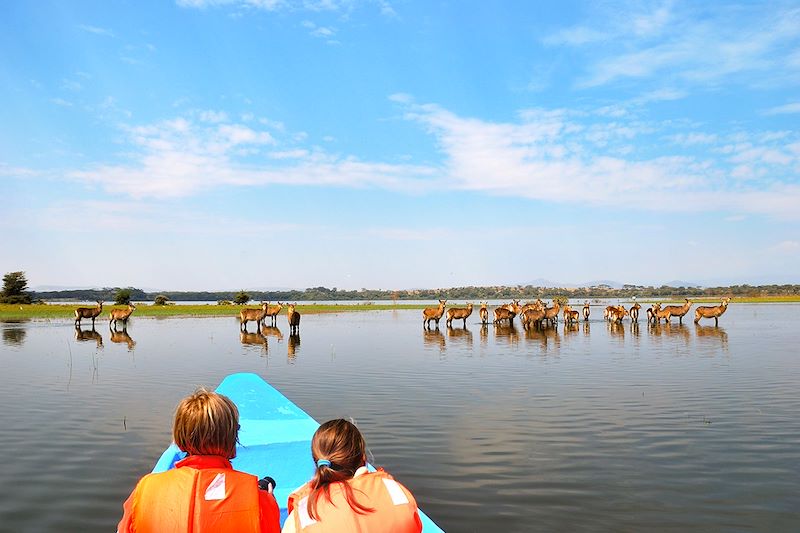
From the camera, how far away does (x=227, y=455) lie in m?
3.59

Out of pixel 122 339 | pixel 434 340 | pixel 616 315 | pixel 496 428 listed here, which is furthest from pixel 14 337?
pixel 616 315

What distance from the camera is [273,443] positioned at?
796 centimetres

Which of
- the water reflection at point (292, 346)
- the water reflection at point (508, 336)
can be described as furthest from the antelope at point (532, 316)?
the water reflection at point (292, 346)

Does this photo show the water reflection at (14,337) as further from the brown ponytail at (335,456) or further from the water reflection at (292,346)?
the brown ponytail at (335,456)

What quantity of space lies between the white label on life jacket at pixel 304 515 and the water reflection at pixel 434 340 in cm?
1992

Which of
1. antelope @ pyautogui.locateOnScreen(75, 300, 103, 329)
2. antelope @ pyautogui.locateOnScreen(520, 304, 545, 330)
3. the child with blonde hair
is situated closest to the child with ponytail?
the child with blonde hair

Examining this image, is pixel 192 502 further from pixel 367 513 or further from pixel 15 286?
pixel 15 286

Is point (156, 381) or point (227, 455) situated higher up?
point (227, 455)

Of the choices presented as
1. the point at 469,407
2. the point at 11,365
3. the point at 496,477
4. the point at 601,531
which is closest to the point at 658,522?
the point at 601,531

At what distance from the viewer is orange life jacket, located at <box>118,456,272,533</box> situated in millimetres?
3391

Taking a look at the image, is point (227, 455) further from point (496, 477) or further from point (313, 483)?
point (496, 477)

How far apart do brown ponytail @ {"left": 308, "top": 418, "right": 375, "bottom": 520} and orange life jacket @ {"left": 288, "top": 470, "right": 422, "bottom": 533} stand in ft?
0.09

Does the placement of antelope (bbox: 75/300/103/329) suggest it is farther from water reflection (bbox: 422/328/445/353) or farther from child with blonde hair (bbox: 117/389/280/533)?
child with blonde hair (bbox: 117/389/280/533)

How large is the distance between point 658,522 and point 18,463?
27.4 feet
